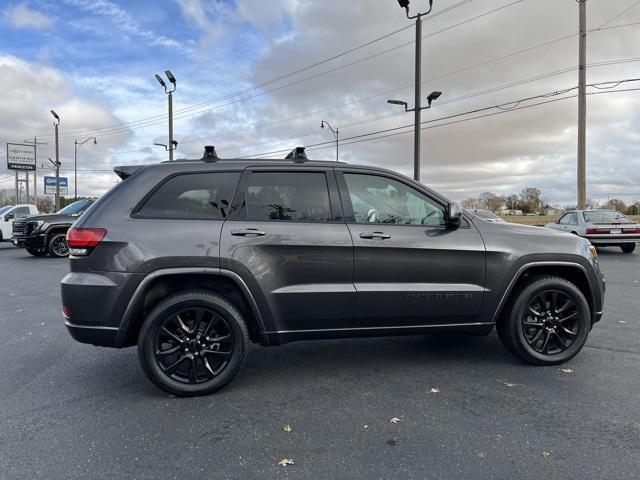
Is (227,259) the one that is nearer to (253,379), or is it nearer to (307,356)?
(253,379)

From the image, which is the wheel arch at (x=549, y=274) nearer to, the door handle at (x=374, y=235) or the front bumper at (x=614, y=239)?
the door handle at (x=374, y=235)

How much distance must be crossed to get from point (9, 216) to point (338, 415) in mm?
23033

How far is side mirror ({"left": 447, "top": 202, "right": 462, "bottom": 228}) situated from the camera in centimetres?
371

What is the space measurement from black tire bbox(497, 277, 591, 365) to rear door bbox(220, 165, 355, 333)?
1.54 metres

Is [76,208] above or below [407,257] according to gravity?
above

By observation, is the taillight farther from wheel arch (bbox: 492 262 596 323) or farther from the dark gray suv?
wheel arch (bbox: 492 262 596 323)

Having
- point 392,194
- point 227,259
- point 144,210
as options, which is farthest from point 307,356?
point 144,210

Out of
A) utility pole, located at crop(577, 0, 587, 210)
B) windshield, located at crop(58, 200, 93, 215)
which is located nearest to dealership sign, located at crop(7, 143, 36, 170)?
windshield, located at crop(58, 200, 93, 215)

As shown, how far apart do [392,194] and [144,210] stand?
207cm

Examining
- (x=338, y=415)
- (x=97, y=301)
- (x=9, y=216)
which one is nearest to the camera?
(x=338, y=415)

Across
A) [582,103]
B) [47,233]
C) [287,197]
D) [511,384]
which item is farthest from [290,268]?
[582,103]

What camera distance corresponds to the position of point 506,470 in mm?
2438

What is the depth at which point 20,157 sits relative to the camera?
185 feet

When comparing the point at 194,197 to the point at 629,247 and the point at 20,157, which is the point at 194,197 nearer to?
the point at 629,247
